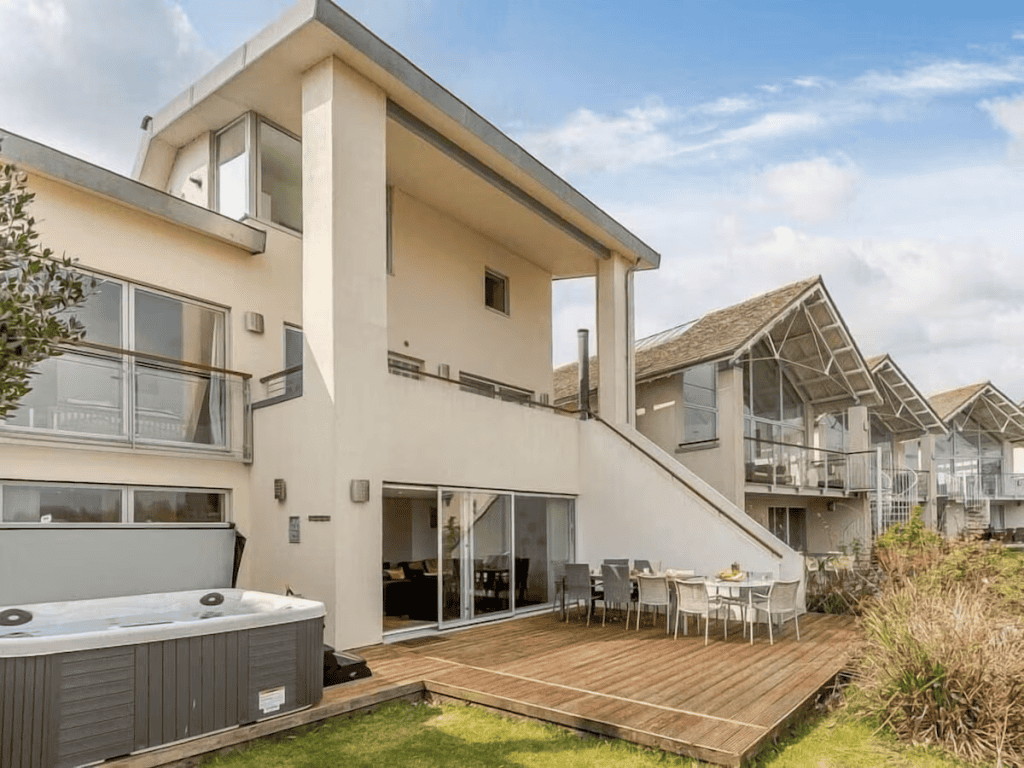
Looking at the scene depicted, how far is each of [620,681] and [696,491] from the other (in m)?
5.69

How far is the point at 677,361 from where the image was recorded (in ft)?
59.0

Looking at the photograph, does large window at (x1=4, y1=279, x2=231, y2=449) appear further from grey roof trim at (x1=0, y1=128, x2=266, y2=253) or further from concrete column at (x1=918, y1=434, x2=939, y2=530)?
concrete column at (x1=918, y1=434, x2=939, y2=530)

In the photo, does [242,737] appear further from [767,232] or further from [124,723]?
[767,232]

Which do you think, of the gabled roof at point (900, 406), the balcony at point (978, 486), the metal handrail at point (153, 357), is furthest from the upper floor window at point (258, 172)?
the balcony at point (978, 486)

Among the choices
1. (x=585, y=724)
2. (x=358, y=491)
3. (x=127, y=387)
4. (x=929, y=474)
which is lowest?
(x=585, y=724)

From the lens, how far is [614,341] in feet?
51.3

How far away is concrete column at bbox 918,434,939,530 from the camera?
25.0 metres

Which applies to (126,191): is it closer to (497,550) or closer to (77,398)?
(77,398)

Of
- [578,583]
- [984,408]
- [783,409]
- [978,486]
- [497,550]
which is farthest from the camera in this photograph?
[984,408]

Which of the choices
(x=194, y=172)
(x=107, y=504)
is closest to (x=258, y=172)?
(x=194, y=172)

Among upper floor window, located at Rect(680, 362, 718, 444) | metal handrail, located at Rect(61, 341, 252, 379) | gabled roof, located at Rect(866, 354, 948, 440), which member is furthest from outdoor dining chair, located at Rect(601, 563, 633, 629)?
gabled roof, located at Rect(866, 354, 948, 440)

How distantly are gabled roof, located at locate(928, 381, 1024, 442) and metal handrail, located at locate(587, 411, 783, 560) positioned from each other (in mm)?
18821

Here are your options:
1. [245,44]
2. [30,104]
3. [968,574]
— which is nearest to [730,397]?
[968,574]

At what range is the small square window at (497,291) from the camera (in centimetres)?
1600
